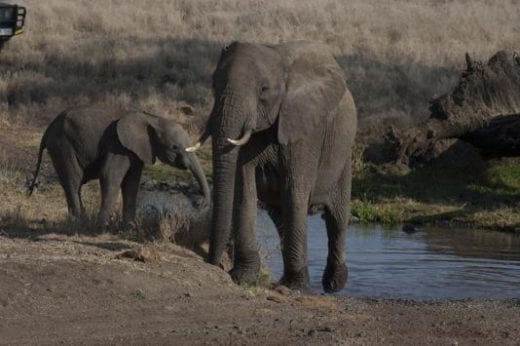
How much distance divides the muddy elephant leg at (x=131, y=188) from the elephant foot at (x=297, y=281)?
245 cm

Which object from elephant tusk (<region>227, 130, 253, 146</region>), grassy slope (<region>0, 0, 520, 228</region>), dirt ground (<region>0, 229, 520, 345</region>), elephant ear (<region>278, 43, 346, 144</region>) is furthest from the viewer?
grassy slope (<region>0, 0, 520, 228</region>)

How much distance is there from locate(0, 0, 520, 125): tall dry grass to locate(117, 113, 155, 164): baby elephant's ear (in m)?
10.3

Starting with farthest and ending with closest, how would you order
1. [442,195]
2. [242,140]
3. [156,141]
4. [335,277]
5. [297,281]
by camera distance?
[442,195], [156,141], [335,277], [297,281], [242,140]

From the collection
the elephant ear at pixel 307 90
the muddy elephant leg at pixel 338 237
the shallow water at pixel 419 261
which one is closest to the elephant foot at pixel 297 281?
the shallow water at pixel 419 261

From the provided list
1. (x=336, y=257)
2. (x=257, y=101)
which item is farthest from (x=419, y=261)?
(x=257, y=101)

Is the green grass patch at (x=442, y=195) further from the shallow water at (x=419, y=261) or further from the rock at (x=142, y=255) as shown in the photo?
the rock at (x=142, y=255)

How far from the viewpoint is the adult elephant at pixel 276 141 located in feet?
34.6

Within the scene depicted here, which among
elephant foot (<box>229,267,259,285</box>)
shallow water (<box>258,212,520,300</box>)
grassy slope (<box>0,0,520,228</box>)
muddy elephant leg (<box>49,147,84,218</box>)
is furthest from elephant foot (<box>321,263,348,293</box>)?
grassy slope (<box>0,0,520,228</box>)

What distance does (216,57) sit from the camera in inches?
1252

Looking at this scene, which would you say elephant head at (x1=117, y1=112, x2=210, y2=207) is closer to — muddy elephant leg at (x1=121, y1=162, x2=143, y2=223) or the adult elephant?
muddy elephant leg at (x1=121, y1=162, x2=143, y2=223)

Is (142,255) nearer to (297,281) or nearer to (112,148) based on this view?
(297,281)

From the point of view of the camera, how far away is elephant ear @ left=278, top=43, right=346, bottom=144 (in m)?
11.1

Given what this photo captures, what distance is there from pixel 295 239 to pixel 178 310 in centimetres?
235

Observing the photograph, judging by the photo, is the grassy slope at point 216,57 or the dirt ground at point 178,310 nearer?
the dirt ground at point 178,310
